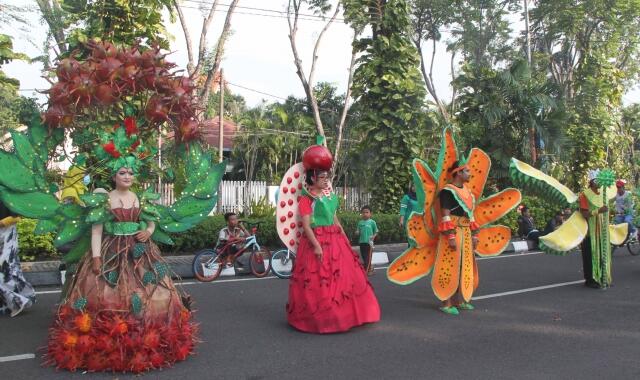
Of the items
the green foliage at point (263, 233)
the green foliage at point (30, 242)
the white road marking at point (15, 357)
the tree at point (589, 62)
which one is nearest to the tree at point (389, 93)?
the green foliage at point (263, 233)

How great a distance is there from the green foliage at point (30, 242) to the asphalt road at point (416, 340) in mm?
1931

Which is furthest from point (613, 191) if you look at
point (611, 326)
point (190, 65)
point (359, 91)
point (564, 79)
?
point (564, 79)

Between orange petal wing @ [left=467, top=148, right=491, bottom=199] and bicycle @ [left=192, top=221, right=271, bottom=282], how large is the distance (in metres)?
4.27

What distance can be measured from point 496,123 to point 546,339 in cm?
1287

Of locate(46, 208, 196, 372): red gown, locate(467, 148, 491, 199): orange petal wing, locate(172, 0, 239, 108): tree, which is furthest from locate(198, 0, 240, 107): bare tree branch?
locate(46, 208, 196, 372): red gown

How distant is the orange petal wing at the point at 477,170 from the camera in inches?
287

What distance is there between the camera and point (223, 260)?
32.8 feet

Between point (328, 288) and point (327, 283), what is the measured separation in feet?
0.16

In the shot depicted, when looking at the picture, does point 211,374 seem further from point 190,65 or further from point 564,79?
point 564,79

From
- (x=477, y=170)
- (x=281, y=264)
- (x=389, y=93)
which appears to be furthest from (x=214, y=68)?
(x=477, y=170)

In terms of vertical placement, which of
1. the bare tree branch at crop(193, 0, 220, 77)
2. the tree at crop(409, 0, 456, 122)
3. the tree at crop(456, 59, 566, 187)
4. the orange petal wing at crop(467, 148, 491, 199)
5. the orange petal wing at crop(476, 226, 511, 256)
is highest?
the tree at crop(409, 0, 456, 122)

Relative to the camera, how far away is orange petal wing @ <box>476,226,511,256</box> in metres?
7.32

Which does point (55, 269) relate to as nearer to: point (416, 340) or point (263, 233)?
point (263, 233)

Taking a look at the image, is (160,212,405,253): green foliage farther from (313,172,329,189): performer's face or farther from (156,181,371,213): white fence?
(313,172,329,189): performer's face
